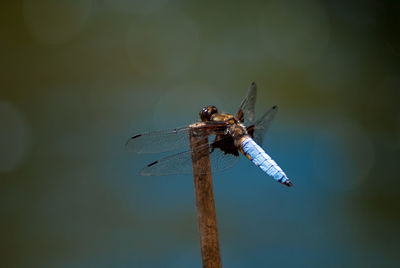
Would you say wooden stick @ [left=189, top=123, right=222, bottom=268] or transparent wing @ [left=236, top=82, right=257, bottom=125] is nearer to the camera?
wooden stick @ [left=189, top=123, right=222, bottom=268]

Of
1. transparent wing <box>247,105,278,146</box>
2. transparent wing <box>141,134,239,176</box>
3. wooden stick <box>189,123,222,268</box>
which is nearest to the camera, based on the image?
wooden stick <box>189,123,222,268</box>

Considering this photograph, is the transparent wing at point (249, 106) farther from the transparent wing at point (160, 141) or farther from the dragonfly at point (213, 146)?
the transparent wing at point (160, 141)

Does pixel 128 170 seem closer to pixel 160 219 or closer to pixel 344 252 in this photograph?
pixel 160 219

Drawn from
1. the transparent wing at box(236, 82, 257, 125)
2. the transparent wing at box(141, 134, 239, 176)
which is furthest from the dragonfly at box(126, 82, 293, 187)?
the transparent wing at box(236, 82, 257, 125)

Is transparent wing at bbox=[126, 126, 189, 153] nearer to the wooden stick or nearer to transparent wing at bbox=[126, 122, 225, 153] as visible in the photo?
A: transparent wing at bbox=[126, 122, 225, 153]

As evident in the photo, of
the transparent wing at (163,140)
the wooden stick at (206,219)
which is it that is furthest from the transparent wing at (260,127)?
the wooden stick at (206,219)
